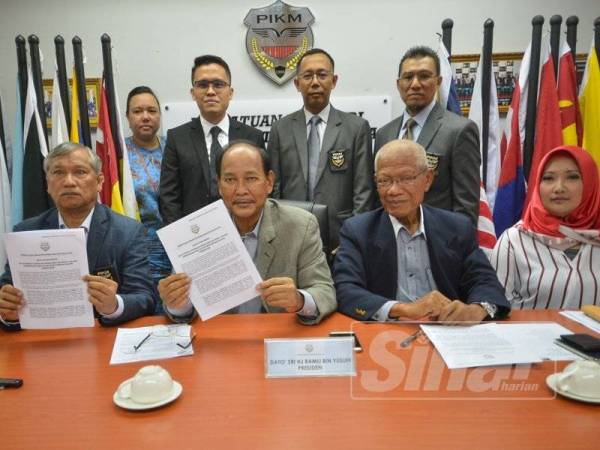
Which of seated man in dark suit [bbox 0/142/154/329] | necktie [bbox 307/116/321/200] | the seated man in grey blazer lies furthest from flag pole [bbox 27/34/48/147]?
the seated man in grey blazer

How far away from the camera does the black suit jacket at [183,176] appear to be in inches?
123

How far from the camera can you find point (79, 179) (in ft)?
6.83

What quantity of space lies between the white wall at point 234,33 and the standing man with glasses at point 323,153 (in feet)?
3.44

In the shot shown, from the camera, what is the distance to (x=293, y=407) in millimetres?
1149

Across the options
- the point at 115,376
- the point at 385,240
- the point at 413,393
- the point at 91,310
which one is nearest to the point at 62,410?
the point at 115,376

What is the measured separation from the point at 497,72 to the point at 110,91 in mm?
3092

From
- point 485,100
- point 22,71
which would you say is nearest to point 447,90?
point 485,100

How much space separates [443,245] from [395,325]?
1.78 ft

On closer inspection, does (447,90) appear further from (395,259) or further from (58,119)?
(58,119)

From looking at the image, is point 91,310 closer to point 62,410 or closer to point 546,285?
point 62,410

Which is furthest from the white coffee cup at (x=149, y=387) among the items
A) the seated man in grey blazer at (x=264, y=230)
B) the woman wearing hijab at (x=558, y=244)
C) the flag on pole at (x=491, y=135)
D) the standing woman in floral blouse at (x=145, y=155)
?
the flag on pole at (x=491, y=135)

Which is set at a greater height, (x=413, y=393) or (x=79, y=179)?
(x=79, y=179)

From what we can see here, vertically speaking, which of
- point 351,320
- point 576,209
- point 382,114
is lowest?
point 351,320

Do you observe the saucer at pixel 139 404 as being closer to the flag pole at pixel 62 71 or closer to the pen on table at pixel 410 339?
the pen on table at pixel 410 339
